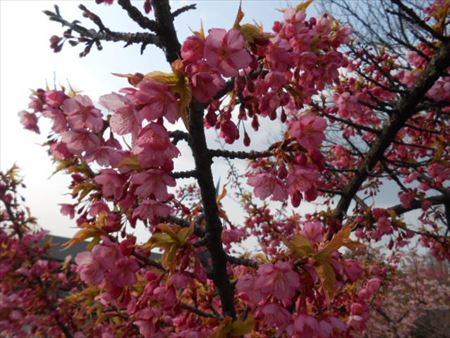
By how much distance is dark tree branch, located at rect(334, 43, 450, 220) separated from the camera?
2.83m

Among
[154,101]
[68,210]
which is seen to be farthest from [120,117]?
[68,210]

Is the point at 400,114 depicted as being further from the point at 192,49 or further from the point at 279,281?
the point at 192,49

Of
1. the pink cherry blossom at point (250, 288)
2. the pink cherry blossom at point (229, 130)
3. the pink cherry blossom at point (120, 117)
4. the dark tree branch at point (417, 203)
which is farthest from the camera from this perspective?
the dark tree branch at point (417, 203)

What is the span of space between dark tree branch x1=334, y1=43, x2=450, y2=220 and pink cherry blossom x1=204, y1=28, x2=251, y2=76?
94.2 inches

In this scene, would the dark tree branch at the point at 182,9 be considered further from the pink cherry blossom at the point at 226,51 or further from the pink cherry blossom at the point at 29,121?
the pink cherry blossom at the point at 29,121

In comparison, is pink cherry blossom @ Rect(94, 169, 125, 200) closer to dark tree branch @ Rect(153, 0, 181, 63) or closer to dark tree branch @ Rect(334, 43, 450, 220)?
dark tree branch @ Rect(153, 0, 181, 63)

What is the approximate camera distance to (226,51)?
1098 mm

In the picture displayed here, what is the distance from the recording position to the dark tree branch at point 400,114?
9.29 ft

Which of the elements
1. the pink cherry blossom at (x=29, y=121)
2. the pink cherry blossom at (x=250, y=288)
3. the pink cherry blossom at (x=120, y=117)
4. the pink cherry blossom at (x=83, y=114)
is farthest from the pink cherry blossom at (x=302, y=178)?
the pink cherry blossom at (x=29, y=121)

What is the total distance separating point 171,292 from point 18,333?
720cm

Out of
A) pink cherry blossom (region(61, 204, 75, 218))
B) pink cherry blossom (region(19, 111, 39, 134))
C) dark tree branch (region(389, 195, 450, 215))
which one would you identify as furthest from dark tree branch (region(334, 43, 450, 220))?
pink cherry blossom (region(19, 111, 39, 134))

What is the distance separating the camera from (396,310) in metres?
13.2

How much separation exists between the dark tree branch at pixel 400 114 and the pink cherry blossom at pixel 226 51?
2393 mm

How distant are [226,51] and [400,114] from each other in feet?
8.31
